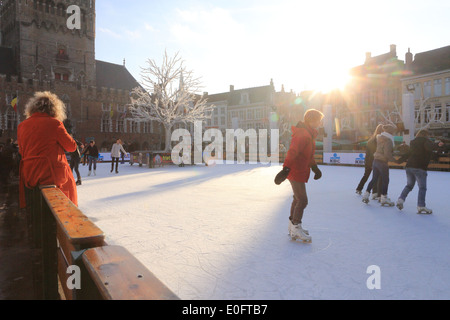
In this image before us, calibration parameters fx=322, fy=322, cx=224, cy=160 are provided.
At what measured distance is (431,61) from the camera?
35.9 meters

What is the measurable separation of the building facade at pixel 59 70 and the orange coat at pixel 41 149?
32.9 m

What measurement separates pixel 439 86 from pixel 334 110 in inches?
588

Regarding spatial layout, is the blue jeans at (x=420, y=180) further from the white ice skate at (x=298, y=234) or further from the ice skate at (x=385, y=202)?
the white ice skate at (x=298, y=234)

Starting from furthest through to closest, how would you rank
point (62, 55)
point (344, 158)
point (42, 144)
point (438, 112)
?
point (62, 55) < point (438, 112) < point (344, 158) < point (42, 144)

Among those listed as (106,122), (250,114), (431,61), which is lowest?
(106,122)

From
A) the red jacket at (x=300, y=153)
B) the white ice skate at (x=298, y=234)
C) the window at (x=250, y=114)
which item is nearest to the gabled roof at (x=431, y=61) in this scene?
the window at (x=250, y=114)

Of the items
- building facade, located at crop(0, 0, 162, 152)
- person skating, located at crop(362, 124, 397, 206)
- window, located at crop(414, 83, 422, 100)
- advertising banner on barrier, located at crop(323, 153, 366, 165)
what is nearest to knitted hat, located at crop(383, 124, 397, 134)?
person skating, located at crop(362, 124, 397, 206)

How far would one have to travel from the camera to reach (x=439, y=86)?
112ft

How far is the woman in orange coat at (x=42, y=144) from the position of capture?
10.8 ft

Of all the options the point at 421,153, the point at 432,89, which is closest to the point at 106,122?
the point at 432,89

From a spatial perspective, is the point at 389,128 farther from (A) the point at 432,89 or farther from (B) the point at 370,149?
(A) the point at 432,89

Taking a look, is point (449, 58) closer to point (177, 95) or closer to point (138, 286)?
point (177, 95)

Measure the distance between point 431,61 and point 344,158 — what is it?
23686mm

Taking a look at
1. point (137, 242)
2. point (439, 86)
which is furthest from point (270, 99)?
point (137, 242)
